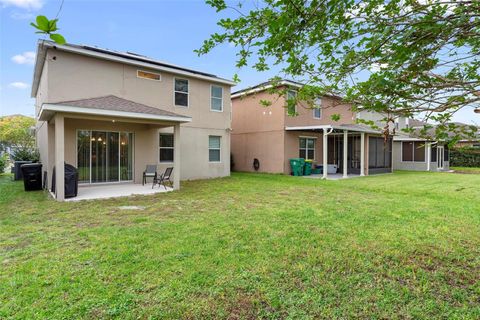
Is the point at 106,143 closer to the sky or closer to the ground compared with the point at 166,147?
closer to the sky


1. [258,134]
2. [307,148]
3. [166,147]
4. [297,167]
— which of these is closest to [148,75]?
[166,147]

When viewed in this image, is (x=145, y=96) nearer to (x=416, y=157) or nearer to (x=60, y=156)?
(x=60, y=156)

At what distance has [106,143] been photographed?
1172cm

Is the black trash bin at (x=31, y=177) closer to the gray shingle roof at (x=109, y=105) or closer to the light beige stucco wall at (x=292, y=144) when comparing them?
the gray shingle roof at (x=109, y=105)

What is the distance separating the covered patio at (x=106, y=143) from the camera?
8648 millimetres

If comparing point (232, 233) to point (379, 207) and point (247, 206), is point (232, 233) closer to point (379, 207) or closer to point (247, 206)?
point (247, 206)

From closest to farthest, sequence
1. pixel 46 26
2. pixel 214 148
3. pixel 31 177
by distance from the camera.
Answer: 1. pixel 46 26
2. pixel 31 177
3. pixel 214 148

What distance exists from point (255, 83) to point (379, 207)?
5.52 meters

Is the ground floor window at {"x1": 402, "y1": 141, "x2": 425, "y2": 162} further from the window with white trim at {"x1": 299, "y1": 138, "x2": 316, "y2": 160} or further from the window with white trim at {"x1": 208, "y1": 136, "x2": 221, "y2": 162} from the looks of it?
the window with white trim at {"x1": 208, "y1": 136, "x2": 221, "y2": 162}

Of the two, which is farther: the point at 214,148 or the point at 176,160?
the point at 214,148

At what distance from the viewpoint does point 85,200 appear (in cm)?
859

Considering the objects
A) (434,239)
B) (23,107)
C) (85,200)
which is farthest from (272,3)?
(23,107)

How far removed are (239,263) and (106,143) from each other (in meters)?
9.76

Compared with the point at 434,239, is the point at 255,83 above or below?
above
